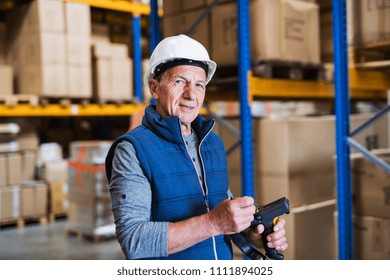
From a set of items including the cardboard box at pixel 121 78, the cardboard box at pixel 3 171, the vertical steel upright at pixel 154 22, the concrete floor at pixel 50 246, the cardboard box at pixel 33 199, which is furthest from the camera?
the cardboard box at pixel 121 78

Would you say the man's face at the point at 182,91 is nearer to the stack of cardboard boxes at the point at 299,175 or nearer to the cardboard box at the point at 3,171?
the stack of cardboard boxes at the point at 299,175

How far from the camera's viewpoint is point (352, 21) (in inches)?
147

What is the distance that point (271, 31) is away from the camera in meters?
3.85

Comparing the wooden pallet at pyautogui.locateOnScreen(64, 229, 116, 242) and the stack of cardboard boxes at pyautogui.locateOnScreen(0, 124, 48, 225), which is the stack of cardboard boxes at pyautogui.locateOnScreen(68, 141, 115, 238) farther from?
the stack of cardboard boxes at pyautogui.locateOnScreen(0, 124, 48, 225)

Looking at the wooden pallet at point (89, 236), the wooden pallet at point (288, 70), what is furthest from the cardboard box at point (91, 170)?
the wooden pallet at point (288, 70)

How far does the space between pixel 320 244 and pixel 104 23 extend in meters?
5.59

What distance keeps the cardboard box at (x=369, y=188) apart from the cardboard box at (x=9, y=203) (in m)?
4.73

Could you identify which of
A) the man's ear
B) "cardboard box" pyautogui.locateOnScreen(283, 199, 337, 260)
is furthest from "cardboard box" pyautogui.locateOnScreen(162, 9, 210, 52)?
the man's ear

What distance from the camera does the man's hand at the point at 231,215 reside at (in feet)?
4.62

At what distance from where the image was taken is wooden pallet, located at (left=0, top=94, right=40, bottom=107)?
6.57 m

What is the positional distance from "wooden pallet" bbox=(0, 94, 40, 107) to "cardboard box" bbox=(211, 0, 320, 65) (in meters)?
3.57

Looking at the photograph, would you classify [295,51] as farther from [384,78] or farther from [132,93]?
[132,93]
